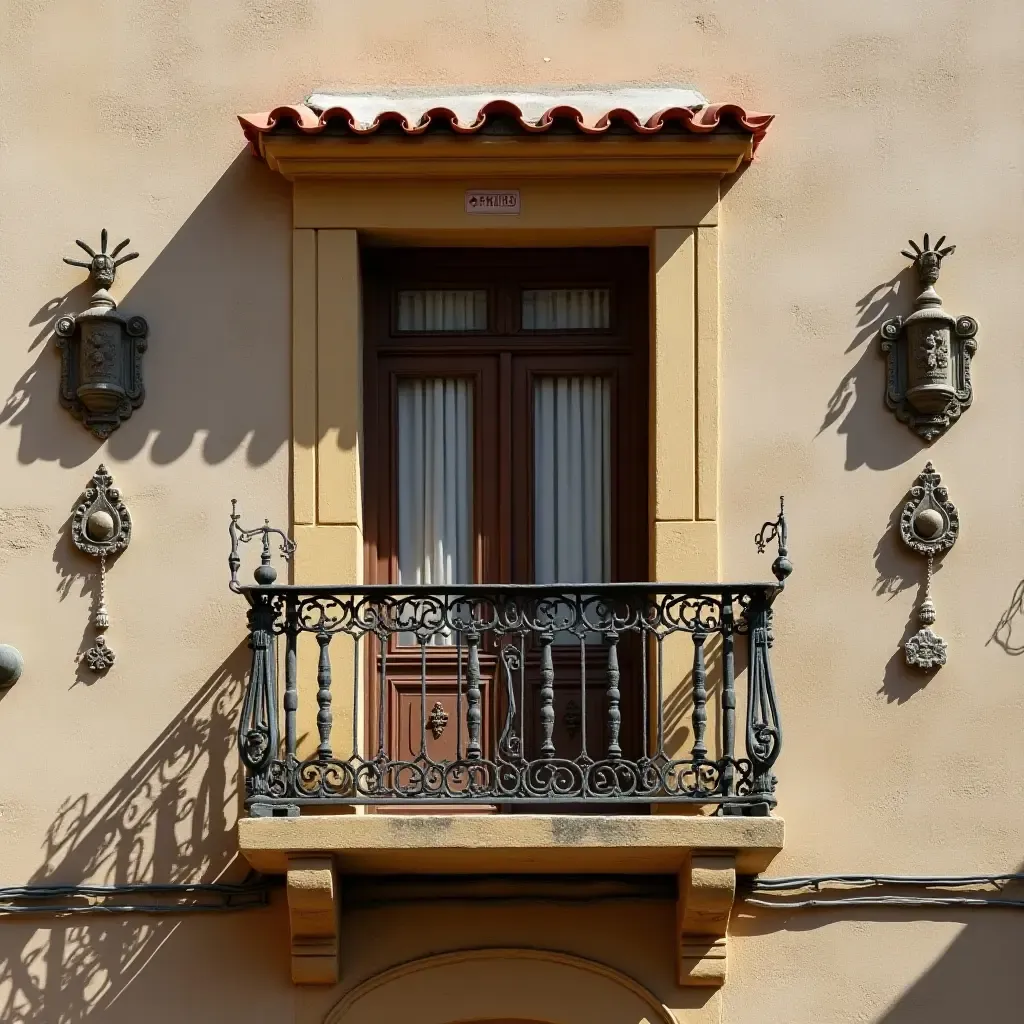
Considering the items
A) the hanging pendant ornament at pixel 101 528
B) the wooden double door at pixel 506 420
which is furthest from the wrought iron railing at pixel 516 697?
the hanging pendant ornament at pixel 101 528

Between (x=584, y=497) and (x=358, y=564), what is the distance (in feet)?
4.04

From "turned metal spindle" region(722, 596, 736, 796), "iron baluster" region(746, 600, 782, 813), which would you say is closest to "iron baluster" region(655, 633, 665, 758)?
"turned metal spindle" region(722, 596, 736, 796)

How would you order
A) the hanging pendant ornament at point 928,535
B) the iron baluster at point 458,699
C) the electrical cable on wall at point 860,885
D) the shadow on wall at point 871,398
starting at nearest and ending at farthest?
the iron baluster at point 458,699 < the electrical cable on wall at point 860,885 < the hanging pendant ornament at point 928,535 < the shadow on wall at point 871,398

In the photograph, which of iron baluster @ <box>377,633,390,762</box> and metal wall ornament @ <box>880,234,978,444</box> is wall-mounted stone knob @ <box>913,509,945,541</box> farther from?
iron baluster @ <box>377,633,390,762</box>

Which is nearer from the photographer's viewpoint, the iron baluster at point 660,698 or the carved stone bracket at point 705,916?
the carved stone bracket at point 705,916

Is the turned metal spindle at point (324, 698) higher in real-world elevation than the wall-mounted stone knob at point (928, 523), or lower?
lower

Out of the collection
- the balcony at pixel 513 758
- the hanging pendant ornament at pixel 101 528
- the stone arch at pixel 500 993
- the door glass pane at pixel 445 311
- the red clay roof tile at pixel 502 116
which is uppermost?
the red clay roof tile at pixel 502 116

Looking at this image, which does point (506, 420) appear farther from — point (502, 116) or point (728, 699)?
point (728, 699)

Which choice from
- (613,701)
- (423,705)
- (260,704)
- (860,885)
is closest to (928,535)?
(860,885)

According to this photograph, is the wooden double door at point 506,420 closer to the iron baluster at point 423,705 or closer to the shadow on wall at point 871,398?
the iron baluster at point 423,705

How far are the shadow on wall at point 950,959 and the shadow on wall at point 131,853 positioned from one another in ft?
8.31

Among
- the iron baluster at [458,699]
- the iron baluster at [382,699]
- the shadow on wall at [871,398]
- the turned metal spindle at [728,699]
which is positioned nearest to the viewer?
the turned metal spindle at [728,699]

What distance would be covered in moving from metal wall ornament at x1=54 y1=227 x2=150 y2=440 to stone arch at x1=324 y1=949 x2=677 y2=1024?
3.00 metres

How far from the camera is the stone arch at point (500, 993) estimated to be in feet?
27.5
